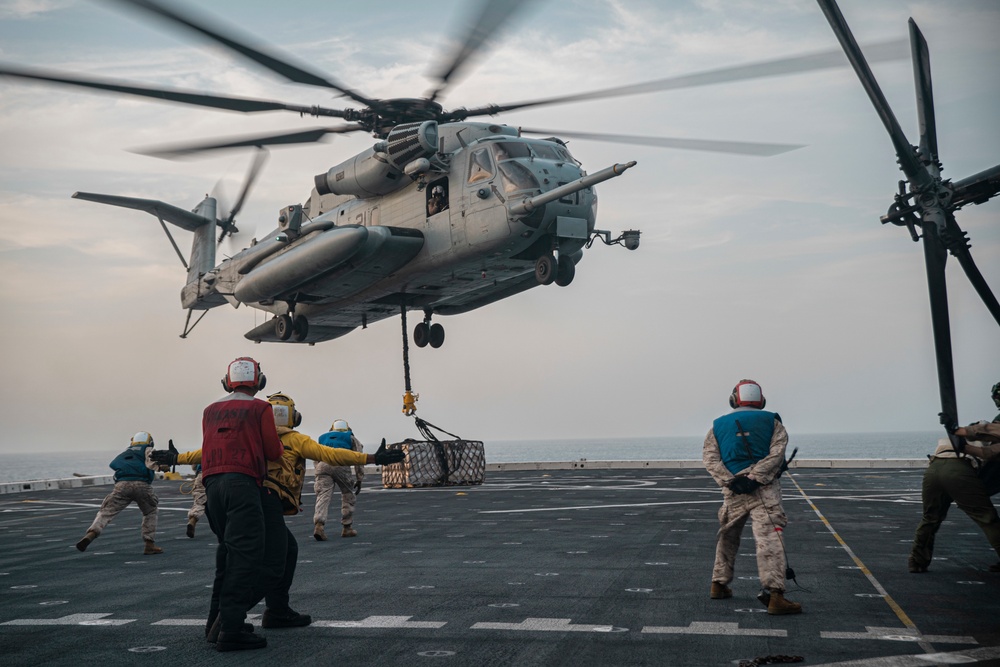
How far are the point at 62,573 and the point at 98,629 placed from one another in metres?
4.69

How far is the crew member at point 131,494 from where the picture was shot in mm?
14258

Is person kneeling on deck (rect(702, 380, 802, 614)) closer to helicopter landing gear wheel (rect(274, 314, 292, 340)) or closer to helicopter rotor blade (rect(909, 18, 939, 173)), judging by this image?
helicopter rotor blade (rect(909, 18, 939, 173))

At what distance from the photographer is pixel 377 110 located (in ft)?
72.0

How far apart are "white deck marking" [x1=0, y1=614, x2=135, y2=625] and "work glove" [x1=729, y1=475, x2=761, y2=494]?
6146 mm

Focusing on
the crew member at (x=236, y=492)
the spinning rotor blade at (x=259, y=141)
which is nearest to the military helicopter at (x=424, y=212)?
the spinning rotor blade at (x=259, y=141)

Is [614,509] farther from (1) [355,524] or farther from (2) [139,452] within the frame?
(2) [139,452]

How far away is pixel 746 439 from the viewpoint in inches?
352

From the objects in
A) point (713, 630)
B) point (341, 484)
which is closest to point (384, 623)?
point (713, 630)

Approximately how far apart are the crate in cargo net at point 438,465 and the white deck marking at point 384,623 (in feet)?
55.0

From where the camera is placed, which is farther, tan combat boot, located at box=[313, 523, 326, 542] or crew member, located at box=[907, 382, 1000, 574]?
tan combat boot, located at box=[313, 523, 326, 542]

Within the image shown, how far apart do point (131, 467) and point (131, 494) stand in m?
0.46

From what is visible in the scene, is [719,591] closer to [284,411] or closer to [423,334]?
[284,411]

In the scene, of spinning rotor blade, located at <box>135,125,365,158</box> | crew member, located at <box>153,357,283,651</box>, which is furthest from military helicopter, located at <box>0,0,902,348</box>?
crew member, located at <box>153,357,283,651</box>

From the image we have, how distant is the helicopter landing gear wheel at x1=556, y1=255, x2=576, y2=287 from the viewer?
22.5 m
